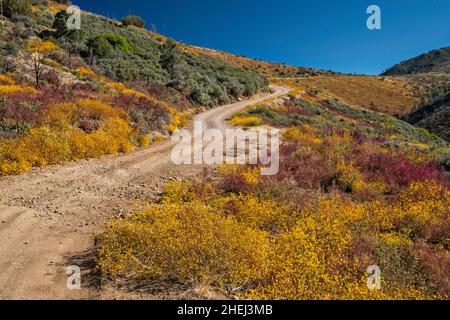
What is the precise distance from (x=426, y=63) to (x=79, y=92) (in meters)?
167

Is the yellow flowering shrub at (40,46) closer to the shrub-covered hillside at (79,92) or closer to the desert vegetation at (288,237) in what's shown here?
the shrub-covered hillside at (79,92)

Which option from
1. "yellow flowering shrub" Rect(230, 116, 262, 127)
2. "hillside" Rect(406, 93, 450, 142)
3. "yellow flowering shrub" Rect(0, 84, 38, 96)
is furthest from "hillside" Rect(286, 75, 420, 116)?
"yellow flowering shrub" Rect(0, 84, 38, 96)

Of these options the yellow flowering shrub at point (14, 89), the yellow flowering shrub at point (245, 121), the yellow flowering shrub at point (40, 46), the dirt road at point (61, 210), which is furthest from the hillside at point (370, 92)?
the dirt road at point (61, 210)

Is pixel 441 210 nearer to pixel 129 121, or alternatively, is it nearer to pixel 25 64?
pixel 129 121

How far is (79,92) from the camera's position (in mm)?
20781

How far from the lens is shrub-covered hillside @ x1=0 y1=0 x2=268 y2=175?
14.2m

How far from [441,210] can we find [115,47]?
35287 mm

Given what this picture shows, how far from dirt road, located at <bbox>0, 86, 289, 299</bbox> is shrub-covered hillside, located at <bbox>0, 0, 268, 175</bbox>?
1303 millimetres

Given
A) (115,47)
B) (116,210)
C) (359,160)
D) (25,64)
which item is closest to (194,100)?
(115,47)

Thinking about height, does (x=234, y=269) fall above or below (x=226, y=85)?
below

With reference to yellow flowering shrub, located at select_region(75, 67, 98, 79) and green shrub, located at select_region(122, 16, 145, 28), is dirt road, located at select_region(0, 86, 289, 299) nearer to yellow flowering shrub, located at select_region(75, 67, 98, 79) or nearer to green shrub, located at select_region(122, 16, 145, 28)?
yellow flowering shrub, located at select_region(75, 67, 98, 79)

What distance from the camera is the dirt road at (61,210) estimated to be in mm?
6270

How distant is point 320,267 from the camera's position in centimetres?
684

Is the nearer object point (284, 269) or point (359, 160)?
point (284, 269)
